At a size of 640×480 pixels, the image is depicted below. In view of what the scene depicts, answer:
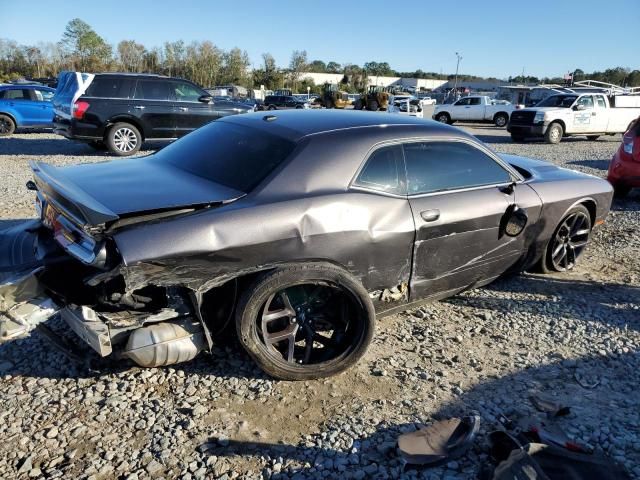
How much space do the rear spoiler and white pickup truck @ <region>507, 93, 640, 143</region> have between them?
1630cm

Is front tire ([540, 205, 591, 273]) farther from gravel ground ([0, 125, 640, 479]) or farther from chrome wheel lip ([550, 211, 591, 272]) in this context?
gravel ground ([0, 125, 640, 479])

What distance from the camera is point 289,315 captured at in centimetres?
291

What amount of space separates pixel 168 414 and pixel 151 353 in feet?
1.15

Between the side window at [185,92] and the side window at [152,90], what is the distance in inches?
8.1

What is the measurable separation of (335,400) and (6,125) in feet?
51.1

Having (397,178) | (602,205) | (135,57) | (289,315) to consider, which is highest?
(135,57)

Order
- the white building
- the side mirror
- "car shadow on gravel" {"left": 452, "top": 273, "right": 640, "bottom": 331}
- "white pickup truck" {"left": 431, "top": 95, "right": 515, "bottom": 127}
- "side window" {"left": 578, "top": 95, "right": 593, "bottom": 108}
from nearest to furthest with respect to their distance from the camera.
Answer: the side mirror
"car shadow on gravel" {"left": 452, "top": 273, "right": 640, "bottom": 331}
"side window" {"left": 578, "top": 95, "right": 593, "bottom": 108}
"white pickup truck" {"left": 431, "top": 95, "right": 515, "bottom": 127}
the white building

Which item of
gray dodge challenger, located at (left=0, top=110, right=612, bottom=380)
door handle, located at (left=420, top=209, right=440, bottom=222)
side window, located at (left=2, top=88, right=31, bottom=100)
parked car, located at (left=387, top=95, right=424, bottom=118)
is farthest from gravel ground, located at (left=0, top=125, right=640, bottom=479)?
parked car, located at (left=387, top=95, right=424, bottom=118)

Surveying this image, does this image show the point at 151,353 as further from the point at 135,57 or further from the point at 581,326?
the point at 135,57

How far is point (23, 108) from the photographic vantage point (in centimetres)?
1460

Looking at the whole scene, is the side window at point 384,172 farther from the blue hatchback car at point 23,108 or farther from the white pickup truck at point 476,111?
the white pickup truck at point 476,111

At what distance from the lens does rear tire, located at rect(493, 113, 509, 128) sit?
25.5 meters

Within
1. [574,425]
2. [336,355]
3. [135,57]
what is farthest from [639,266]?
[135,57]

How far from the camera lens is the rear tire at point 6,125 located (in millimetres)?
14398
